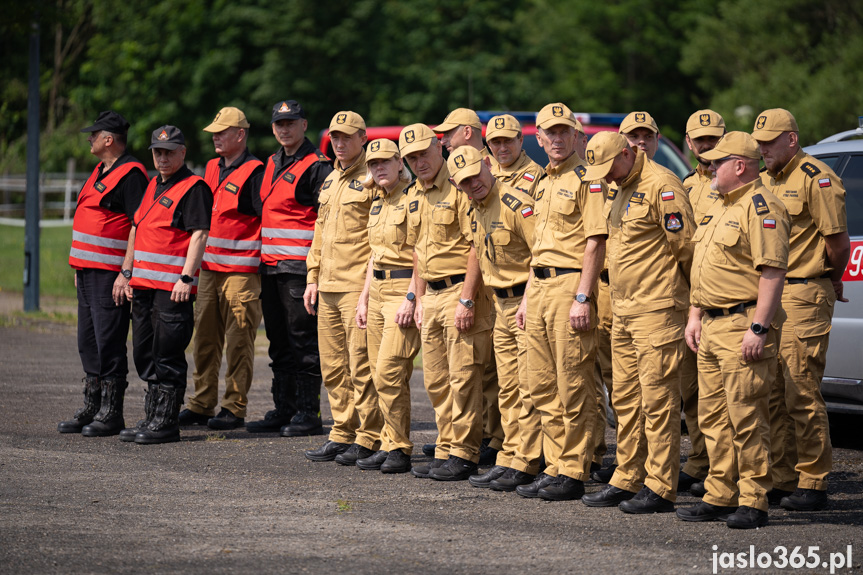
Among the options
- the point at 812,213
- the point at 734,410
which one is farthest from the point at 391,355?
the point at 812,213

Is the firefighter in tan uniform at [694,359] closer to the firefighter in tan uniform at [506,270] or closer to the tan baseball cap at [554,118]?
the tan baseball cap at [554,118]

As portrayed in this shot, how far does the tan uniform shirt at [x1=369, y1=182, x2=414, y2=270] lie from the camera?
7.23m

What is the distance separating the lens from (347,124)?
7762mm

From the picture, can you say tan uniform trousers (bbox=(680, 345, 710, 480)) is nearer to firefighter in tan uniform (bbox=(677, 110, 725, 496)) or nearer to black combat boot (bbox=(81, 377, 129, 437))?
firefighter in tan uniform (bbox=(677, 110, 725, 496))

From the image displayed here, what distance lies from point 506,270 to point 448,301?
431 millimetres

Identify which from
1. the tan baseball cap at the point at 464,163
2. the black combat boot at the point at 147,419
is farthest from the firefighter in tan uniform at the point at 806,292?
the black combat boot at the point at 147,419

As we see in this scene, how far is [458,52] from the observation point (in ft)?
129

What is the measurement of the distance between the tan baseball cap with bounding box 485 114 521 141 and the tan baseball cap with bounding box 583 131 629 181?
1.12 metres

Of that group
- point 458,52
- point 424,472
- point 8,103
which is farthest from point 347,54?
point 424,472

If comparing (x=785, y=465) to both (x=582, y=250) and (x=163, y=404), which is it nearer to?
(x=582, y=250)

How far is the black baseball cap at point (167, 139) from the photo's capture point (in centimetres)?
823

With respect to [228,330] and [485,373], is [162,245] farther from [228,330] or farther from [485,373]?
[485,373]

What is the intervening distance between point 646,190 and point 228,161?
4.01 metres

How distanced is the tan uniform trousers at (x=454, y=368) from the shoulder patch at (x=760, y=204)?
1.95 m
